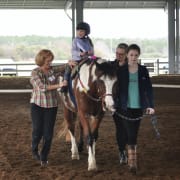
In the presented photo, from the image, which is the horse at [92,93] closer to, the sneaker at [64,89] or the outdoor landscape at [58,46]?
the sneaker at [64,89]

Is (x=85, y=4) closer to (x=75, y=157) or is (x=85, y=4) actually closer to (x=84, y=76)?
(x=75, y=157)

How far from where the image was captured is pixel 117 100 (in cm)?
560

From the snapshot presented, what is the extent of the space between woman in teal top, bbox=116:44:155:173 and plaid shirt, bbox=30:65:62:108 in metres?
0.98

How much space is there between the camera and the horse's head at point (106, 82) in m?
5.32

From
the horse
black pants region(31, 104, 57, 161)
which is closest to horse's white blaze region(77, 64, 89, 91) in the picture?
the horse

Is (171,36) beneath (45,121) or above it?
above

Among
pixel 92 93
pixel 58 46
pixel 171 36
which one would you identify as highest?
pixel 58 46

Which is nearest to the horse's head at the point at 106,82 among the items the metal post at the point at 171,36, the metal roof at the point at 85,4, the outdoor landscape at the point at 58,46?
the metal post at the point at 171,36

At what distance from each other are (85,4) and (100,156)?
24980 mm

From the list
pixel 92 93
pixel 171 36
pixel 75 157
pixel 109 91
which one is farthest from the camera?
pixel 171 36

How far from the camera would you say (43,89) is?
230 inches

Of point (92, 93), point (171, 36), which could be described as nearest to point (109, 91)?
point (92, 93)

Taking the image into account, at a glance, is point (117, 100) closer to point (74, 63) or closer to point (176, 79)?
point (74, 63)

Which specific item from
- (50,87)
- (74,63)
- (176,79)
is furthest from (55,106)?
(176,79)
